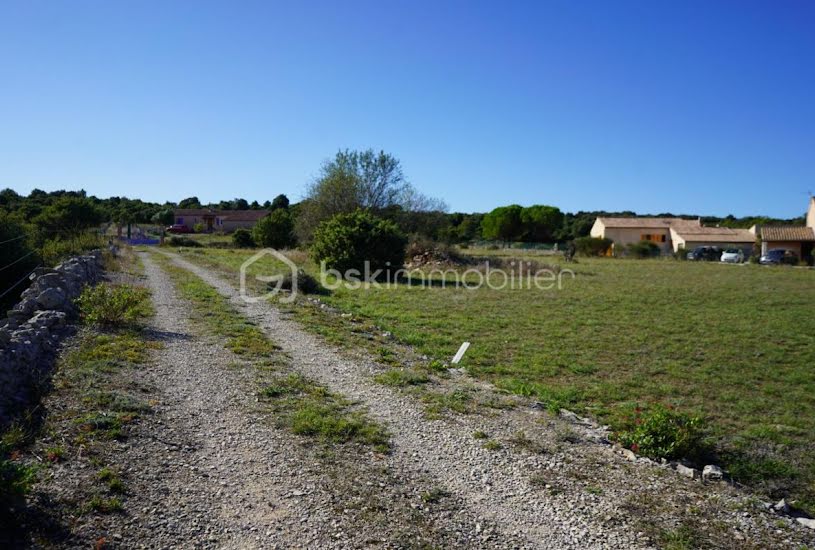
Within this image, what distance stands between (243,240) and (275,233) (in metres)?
6.04

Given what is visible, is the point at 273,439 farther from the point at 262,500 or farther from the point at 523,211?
the point at 523,211

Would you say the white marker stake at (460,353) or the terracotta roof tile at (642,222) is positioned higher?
the terracotta roof tile at (642,222)

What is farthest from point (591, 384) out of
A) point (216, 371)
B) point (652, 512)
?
point (216, 371)

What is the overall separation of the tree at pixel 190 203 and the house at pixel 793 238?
7752 cm

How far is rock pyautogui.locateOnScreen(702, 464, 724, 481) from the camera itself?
15.0ft

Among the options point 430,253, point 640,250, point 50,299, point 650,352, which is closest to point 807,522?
point 650,352

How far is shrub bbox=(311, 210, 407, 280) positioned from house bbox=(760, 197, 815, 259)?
40.1m

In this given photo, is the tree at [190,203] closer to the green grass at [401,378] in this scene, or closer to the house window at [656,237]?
the house window at [656,237]

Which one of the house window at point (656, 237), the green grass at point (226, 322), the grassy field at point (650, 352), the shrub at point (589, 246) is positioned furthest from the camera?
the house window at point (656, 237)

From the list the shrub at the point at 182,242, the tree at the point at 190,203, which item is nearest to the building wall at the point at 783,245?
the shrub at the point at 182,242

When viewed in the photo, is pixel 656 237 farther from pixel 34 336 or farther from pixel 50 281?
pixel 34 336

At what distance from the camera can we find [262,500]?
149 inches

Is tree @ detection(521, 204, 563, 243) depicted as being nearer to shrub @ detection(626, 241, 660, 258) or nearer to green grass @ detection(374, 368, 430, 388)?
shrub @ detection(626, 241, 660, 258)

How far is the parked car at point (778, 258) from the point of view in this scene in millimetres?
39500
